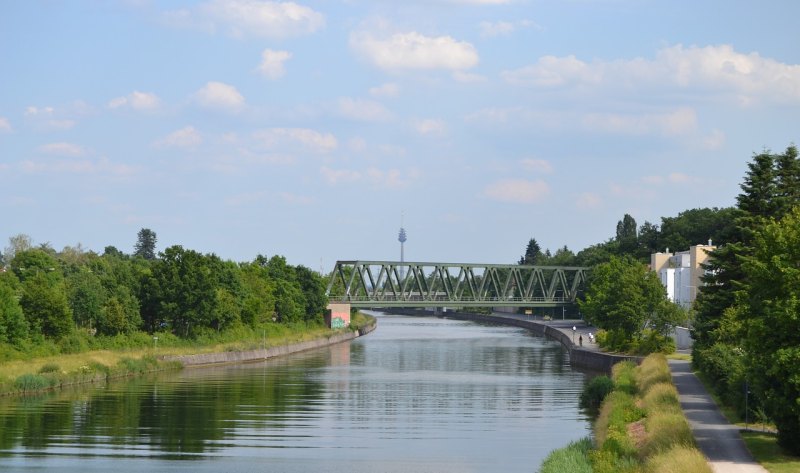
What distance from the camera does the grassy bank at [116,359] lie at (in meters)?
63.3

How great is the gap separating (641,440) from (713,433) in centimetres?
274

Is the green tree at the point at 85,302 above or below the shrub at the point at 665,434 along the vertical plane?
above

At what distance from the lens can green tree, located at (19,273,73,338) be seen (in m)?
70.9

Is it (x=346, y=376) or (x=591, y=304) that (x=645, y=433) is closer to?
(x=346, y=376)

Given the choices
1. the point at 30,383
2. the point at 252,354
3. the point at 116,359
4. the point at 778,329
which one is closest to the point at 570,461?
the point at 778,329

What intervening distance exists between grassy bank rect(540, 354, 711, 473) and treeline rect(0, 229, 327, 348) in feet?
A: 127

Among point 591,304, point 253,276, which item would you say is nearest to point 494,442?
point 591,304

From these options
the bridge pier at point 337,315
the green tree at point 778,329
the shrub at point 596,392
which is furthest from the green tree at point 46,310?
the bridge pier at point 337,315

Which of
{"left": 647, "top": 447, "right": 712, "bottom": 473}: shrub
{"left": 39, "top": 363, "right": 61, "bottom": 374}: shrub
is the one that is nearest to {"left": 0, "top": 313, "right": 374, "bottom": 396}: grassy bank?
{"left": 39, "top": 363, "right": 61, "bottom": 374}: shrub

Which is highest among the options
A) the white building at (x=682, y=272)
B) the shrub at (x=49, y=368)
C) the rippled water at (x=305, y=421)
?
the white building at (x=682, y=272)

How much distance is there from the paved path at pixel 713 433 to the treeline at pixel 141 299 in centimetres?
4014

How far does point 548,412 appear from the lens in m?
58.2

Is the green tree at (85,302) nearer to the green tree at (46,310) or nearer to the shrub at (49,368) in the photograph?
the green tree at (46,310)

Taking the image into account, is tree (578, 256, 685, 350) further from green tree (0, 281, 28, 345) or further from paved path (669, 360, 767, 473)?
green tree (0, 281, 28, 345)
